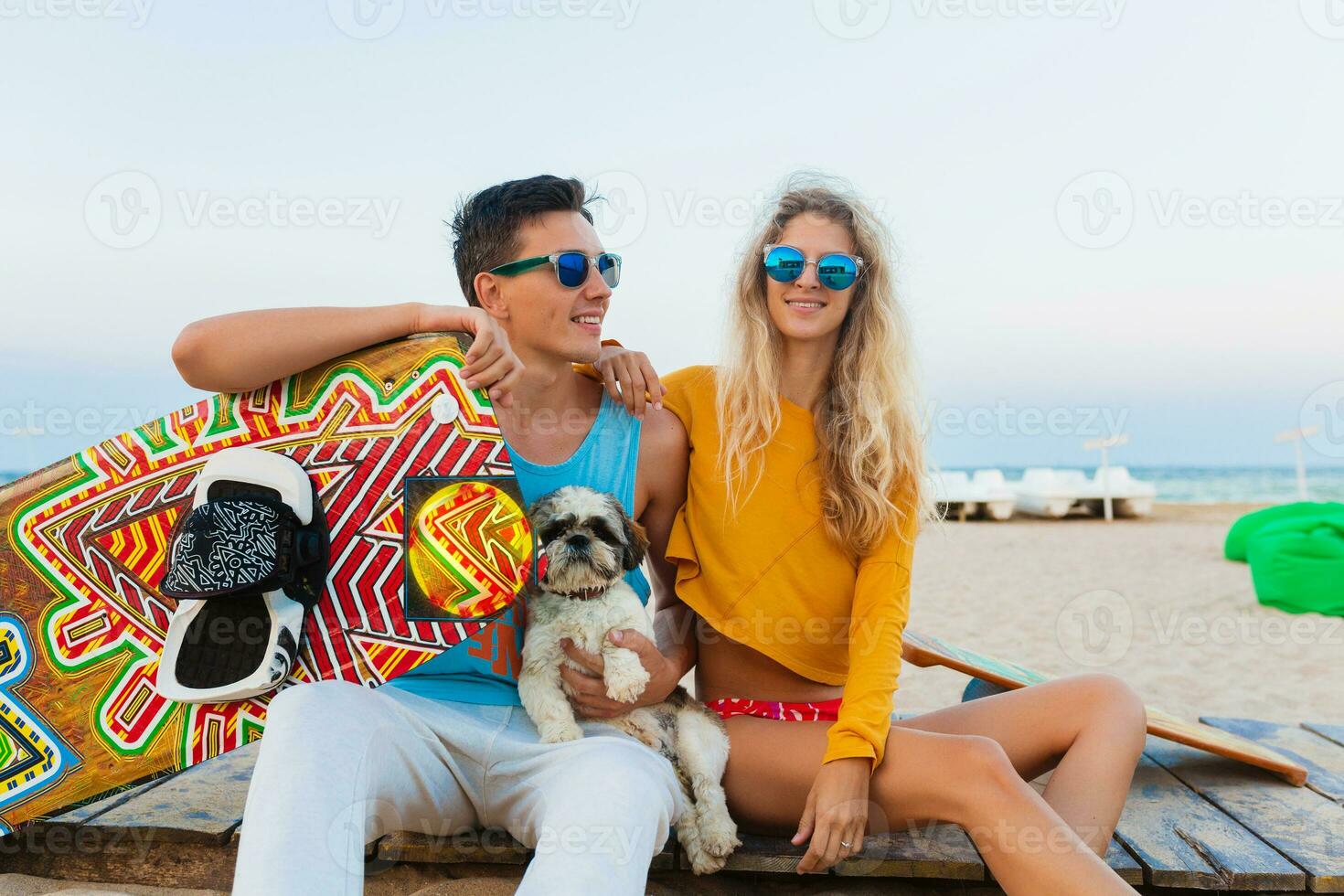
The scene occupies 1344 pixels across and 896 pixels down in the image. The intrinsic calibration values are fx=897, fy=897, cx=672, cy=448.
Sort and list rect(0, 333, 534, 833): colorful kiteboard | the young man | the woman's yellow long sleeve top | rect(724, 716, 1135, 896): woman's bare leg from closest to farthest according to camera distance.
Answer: the young man < rect(724, 716, 1135, 896): woman's bare leg < rect(0, 333, 534, 833): colorful kiteboard < the woman's yellow long sleeve top

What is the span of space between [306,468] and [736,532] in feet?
4.01

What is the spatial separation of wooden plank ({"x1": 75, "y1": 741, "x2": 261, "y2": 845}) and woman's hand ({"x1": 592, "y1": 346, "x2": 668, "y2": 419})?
1522mm

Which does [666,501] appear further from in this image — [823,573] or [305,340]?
[305,340]

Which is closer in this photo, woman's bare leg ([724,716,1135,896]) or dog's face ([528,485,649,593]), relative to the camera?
woman's bare leg ([724,716,1135,896])

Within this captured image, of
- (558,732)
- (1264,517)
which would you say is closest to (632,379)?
(558,732)

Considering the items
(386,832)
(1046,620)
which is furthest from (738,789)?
(1046,620)

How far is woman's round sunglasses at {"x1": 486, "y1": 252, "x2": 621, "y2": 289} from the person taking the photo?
2.59m

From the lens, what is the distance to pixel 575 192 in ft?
9.03

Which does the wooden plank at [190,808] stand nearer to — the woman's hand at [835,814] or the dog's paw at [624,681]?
the dog's paw at [624,681]

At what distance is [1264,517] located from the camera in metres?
10.7

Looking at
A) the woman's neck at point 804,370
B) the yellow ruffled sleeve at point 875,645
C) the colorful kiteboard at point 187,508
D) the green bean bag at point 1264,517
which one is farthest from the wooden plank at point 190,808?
the green bean bag at point 1264,517

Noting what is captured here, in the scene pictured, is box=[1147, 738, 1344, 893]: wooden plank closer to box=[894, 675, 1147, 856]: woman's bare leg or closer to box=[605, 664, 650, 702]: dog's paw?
box=[894, 675, 1147, 856]: woman's bare leg

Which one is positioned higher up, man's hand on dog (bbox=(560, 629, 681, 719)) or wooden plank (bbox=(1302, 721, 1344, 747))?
man's hand on dog (bbox=(560, 629, 681, 719))

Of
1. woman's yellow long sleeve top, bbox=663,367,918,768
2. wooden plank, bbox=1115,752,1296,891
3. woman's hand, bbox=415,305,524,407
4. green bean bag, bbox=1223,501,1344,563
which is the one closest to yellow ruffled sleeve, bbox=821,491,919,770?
woman's yellow long sleeve top, bbox=663,367,918,768
